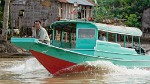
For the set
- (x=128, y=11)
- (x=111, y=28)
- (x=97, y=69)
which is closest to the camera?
(x=97, y=69)

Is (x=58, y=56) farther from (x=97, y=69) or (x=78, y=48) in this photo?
(x=97, y=69)

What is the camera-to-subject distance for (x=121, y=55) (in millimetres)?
18875

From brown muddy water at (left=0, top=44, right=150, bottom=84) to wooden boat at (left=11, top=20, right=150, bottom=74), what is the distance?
0.28 m

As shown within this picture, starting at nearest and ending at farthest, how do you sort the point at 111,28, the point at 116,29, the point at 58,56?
the point at 58,56 → the point at 111,28 → the point at 116,29

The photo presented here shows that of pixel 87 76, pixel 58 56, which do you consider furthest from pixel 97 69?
pixel 58 56

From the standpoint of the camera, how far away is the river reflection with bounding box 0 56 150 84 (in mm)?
15796

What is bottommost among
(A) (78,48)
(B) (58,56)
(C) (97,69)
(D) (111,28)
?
(C) (97,69)

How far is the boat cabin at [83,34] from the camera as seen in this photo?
17.8m

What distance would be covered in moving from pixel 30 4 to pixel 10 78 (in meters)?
27.4

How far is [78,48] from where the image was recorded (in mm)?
17812

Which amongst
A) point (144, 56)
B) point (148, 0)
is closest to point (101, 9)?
point (148, 0)

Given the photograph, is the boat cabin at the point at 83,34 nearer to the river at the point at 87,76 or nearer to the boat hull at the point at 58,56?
the boat hull at the point at 58,56

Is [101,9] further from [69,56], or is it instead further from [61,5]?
[69,56]

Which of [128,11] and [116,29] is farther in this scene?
[128,11]
